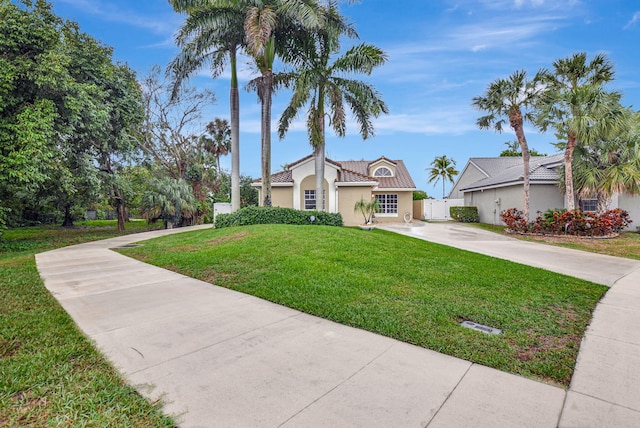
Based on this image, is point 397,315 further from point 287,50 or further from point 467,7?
point 287,50

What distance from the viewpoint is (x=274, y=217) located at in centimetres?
1393

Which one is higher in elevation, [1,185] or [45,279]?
[1,185]

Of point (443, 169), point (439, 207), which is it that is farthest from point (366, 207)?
point (443, 169)

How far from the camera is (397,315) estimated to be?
13.4 ft

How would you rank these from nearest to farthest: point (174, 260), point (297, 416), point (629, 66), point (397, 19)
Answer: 1. point (297, 416)
2. point (174, 260)
3. point (397, 19)
4. point (629, 66)

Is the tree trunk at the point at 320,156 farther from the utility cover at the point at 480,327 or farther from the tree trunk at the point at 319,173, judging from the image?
the utility cover at the point at 480,327

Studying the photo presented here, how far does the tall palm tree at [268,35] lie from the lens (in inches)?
478

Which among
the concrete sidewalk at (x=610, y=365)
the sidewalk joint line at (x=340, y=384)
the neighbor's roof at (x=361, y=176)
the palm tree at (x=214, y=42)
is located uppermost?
the palm tree at (x=214, y=42)

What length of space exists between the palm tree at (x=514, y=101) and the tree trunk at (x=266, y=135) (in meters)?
10.9

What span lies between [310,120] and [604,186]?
1419cm

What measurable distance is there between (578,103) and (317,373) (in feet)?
58.1

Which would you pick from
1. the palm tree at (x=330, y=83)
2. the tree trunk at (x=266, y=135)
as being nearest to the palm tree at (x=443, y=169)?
the palm tree at (x=330, y=83)

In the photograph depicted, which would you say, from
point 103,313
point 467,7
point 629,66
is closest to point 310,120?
point 467,7

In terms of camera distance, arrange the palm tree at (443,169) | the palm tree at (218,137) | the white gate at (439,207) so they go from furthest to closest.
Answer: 1. the palm tree at (443,169)
2. the palm tree at (218,137)
3. the white gate at (439,207)
